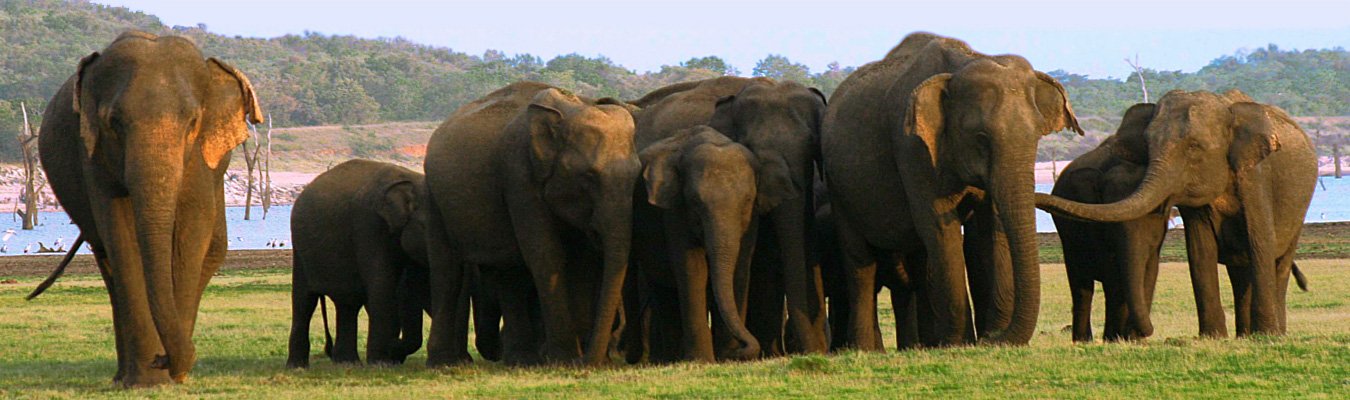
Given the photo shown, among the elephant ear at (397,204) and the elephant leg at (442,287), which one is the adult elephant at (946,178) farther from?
the elephant ear at (397,204)

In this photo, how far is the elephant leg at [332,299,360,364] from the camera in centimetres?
1725

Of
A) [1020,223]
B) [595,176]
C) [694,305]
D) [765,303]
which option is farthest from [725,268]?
[1020,223]

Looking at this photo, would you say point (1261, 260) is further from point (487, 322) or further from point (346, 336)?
point (346, 336)

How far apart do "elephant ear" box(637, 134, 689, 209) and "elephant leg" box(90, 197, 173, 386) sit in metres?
3.56

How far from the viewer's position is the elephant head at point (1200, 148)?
1439cm

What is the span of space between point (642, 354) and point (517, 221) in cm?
183

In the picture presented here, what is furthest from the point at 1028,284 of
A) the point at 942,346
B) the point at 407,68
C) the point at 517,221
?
the point at 407,68

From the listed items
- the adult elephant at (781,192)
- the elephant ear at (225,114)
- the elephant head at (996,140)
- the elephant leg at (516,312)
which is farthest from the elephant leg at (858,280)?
the elephant ear at (225,114)

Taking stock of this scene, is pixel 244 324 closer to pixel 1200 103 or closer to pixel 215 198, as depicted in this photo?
pixel 215 198

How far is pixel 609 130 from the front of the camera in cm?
1422

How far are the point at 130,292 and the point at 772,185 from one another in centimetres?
451

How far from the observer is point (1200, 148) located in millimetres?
14508

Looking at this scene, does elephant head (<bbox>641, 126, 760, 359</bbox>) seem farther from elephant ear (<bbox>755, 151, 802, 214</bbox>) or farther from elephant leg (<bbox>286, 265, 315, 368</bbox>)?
elephant leg (<bbox>286, 265, 315, 368</bbox>)

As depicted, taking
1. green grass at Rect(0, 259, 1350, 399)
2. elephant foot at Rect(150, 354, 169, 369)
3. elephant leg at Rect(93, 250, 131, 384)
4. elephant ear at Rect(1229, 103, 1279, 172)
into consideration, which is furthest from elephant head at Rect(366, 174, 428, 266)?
elephant ear at Rect(1229, 103, 1279, 172)
